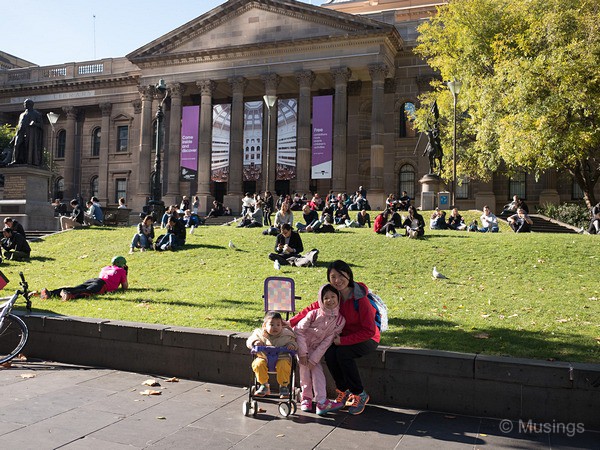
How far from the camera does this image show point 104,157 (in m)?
50.4

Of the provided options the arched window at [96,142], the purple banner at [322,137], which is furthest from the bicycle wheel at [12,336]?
the arched window at [96,142]

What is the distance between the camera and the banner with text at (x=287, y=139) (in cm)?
3809

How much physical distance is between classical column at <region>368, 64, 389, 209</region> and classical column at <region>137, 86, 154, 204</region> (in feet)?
57.3

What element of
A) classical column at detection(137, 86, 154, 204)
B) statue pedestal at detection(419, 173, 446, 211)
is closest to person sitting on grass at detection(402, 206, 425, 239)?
statue pedestal at detection(419, 173, 446, 211)

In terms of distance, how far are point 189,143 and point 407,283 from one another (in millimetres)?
32453

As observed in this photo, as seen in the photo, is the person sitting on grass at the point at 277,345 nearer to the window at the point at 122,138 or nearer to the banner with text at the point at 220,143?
the banner with text at the point at 220,143

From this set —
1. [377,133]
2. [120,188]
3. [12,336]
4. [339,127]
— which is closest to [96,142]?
[120,188]

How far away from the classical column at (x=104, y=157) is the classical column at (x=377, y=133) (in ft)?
83.5

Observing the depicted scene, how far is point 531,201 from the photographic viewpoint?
37406 millimetres

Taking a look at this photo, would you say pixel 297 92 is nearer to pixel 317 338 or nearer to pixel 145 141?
pixel 145 141

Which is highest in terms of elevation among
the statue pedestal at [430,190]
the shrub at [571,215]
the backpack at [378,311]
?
the statue pedestal at [430,190]

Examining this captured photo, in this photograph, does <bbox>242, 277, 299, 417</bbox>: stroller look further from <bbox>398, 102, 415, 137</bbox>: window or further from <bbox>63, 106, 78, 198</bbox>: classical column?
<bbox>63, 106, 78, 198</bbox>: classical column

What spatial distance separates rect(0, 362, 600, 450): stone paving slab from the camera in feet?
16.0

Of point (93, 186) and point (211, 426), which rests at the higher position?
point (93, 186)
